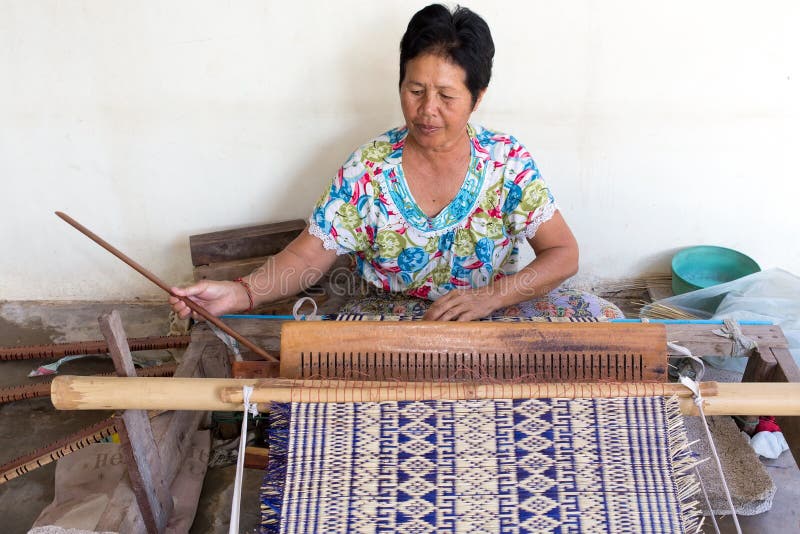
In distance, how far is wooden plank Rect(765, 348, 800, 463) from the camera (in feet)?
5.65

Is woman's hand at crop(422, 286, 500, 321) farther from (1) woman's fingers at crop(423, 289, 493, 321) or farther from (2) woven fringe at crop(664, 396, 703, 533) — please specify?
(2) woven fringe at crop(664, 396, 703, 533)

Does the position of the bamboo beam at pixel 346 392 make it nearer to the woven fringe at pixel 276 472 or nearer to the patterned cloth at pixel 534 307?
the woven fringe at pixel 276 472

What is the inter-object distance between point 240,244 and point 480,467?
1.61 metres

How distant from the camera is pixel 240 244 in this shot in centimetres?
268

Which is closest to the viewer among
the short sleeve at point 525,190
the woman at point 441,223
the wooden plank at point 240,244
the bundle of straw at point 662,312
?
the woman at point 441,223

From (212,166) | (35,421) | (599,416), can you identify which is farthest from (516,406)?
(35,421)

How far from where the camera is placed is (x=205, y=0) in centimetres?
237

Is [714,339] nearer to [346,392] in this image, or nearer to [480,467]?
[480,467]

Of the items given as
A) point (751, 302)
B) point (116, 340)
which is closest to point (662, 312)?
point (751, 302)

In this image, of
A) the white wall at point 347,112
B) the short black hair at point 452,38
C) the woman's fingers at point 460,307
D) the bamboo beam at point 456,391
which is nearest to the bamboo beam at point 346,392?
the bamboo beam at point 456,391

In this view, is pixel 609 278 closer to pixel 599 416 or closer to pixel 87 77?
pixel 599 416

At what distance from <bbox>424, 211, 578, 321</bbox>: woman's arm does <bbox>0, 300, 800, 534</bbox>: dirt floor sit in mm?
814

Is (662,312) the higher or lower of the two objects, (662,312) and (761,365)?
the lower

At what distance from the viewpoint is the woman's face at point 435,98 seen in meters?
1.82
